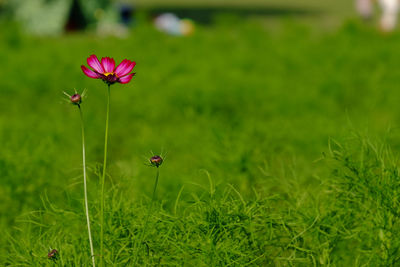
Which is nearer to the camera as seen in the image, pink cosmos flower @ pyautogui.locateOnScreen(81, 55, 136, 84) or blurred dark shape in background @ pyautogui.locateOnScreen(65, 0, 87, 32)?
pink cosmos flower @ pyautogui.locateOnScreen(81, 55, 136, 84)

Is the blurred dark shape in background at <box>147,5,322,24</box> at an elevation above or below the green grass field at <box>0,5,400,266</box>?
below

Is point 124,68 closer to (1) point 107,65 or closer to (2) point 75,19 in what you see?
(1) point 107,65

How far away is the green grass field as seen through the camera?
6.26 ft

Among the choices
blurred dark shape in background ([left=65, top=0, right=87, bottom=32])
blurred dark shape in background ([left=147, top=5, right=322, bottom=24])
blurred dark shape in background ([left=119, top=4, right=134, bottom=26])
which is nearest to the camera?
blurred dark shape in background ([left=65, top=0, right=87, bottom=32])

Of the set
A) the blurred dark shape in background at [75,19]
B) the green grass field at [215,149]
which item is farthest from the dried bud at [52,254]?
the blurred dark shape in background at [75,19]

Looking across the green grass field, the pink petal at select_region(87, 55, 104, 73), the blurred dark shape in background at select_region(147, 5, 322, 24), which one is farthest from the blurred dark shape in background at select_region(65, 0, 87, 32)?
the pink petal at select_region(87, 55, 104, 73)

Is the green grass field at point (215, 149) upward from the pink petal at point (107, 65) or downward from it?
downward

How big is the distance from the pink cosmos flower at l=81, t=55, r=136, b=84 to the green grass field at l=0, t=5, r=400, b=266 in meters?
0.20

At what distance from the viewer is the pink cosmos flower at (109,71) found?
1589 millimetres

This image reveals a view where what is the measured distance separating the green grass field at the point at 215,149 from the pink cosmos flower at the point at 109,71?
196 millimetres

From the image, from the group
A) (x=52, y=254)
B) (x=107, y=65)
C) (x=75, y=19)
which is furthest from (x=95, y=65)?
(x=75, y=19)

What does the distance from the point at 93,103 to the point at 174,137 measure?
1.48 metres

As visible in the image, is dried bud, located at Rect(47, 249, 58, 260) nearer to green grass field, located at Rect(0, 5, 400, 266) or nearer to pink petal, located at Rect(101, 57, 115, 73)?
green grass field, located at Rect(0, 5, 400, 266)

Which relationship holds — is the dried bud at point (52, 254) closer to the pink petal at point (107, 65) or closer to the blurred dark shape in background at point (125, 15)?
the pink petal at point (107, 65)
